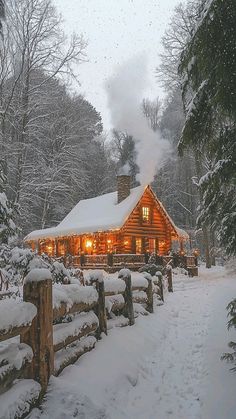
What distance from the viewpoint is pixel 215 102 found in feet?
16.0

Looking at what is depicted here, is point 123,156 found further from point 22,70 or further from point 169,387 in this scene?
point 169,387

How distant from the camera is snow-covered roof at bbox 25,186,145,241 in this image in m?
28.0

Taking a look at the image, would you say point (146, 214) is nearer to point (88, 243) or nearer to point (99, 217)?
point (99, 217)

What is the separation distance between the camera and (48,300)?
14.0 ft

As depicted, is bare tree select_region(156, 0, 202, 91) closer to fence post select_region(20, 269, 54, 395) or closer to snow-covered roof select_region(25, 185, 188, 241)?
snow-covered roof select_region(25, 185, 188, 241)

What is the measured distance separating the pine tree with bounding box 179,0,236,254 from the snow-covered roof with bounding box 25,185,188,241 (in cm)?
2083

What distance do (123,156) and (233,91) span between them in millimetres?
42693

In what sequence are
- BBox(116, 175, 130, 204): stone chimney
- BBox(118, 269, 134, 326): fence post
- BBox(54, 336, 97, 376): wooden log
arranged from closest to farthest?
BBox(54, 336, 97, 376): wooden log → BBox(118, 269, 134, 326): fence post → BBox(116, 175, 130, 204): stone chimney

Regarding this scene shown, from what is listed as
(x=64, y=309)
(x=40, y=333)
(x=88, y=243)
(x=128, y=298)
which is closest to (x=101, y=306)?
(x=64, y=309)

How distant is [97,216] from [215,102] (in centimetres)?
2689

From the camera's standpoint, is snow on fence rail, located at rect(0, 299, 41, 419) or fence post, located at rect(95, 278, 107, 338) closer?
snow on fence rail, located at rect(0, 299, 41, 419)

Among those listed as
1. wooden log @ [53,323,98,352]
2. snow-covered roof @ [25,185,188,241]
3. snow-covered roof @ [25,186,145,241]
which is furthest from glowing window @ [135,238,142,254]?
wooden log @ [53,323,98,352]

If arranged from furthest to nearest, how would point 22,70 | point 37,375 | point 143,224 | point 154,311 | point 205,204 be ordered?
point 143,224, point 22,70, point 154,311, point 205,204, point 37,375

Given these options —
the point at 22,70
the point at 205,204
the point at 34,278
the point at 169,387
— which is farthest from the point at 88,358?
the point at 22,70
